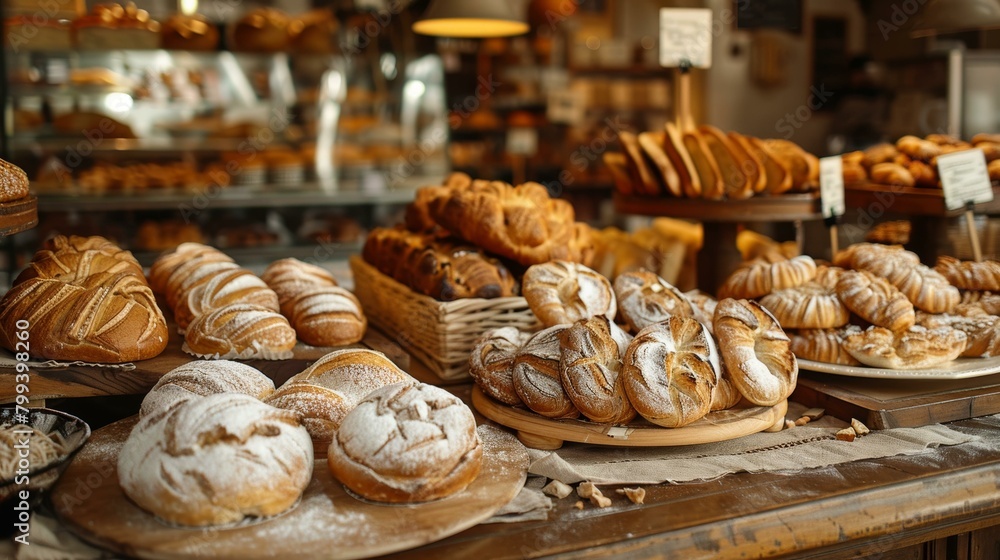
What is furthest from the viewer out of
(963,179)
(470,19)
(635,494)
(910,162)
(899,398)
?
(470,19)

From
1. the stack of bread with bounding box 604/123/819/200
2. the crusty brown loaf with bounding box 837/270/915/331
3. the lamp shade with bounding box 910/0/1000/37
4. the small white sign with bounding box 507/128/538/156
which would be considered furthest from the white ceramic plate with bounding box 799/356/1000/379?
the small white sign with bounding box 507/128/538/156

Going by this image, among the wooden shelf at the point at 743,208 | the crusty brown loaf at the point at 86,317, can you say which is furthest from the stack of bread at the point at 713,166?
the crusty brown loaf at the point at 86,317

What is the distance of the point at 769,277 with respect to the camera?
2.23 m

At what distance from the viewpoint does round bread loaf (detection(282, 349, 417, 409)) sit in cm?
174

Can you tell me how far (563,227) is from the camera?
8.34 ft

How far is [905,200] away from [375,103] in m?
4.39

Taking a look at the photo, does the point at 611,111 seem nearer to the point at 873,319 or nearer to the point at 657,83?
the point at 657,83

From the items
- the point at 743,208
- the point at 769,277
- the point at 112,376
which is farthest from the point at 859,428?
the point at 112,376

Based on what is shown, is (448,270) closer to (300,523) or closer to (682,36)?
(300,523)

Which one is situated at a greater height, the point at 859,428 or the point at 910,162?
the point at 910,162

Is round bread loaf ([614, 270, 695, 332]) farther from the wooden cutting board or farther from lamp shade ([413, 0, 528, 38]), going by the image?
lamp shade ([413, 0, 528, 38])

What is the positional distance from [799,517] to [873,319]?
0.72m

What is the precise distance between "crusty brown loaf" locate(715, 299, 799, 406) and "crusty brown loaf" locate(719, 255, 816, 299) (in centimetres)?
35

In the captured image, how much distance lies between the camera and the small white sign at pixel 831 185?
263 cm
